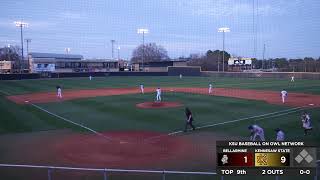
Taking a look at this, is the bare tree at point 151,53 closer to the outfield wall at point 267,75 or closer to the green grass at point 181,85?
the outfield wall at point 267,75

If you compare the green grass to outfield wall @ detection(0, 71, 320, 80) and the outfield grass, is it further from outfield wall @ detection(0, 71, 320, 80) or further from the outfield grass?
the outfield grass

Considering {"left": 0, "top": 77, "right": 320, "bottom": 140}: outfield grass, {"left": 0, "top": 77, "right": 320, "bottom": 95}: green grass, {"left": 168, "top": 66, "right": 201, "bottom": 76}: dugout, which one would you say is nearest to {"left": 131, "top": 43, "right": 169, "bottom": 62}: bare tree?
{"left": 168, "top": 66, "right": 201, "bottom": 76}: dugout

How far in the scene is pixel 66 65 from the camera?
76.4 metres

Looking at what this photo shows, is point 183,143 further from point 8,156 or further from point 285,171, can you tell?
point 285,171

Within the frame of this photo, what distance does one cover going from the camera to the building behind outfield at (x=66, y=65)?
64.1 metres

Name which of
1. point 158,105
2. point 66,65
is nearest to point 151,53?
point 66,65

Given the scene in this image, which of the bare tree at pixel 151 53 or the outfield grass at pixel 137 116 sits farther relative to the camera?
the bare tree at pixel 151 53

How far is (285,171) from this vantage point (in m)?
6.07

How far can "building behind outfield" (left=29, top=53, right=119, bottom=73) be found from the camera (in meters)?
64.1

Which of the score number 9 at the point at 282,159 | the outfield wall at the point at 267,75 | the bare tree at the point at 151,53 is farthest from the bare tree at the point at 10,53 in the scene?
the score number 9 at the point at 282,159

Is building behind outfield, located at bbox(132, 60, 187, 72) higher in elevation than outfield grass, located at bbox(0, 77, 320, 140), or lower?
higher

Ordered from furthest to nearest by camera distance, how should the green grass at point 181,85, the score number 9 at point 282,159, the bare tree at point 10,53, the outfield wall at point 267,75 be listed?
the bare tree at point 10,53
the outfield wall at point 267,75
the green grass at point 181,85
the score number 9 at point 282,159
